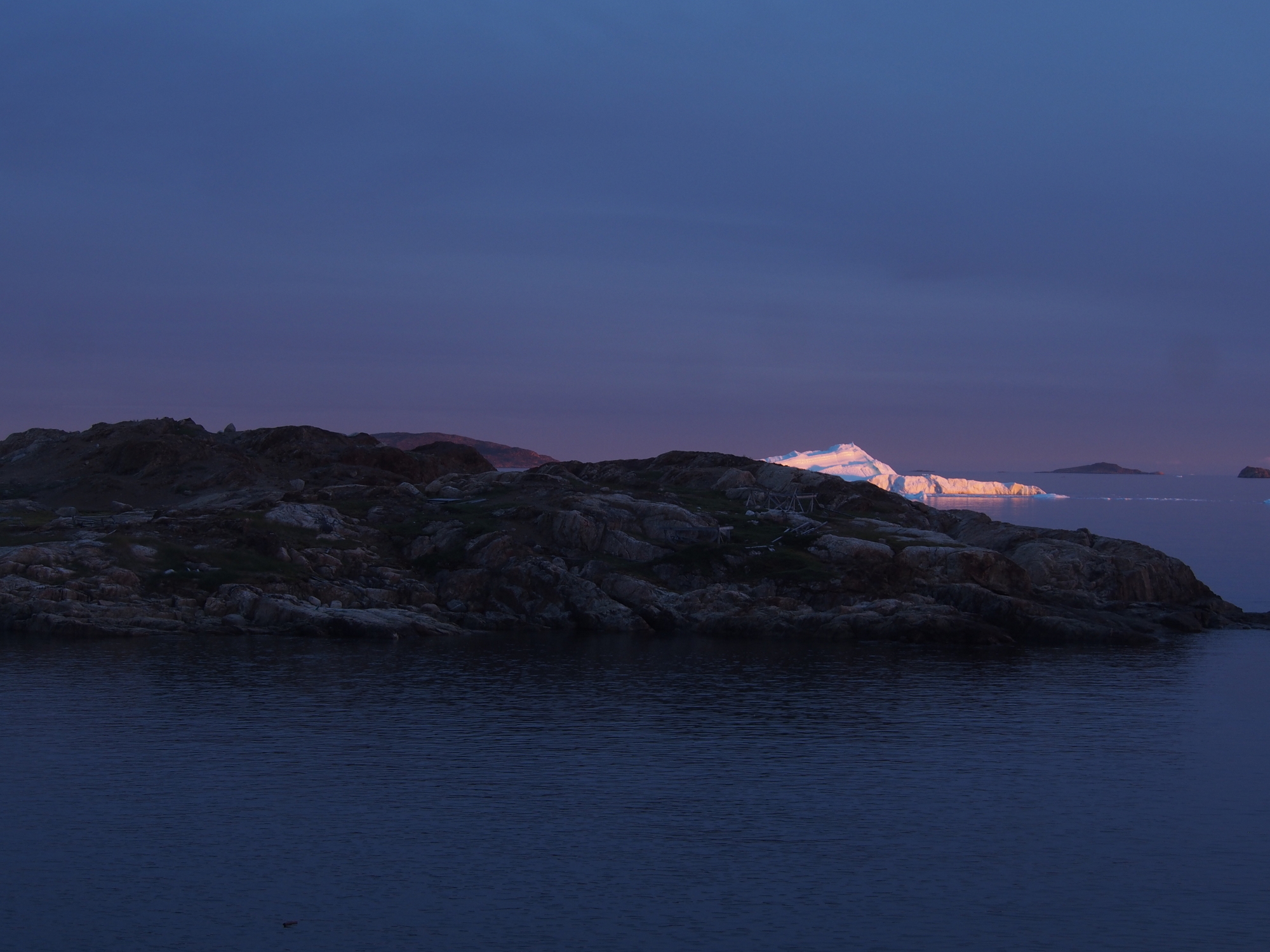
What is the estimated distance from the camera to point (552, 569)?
4835 inches

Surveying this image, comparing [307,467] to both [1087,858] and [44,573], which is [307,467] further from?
[1087,858]

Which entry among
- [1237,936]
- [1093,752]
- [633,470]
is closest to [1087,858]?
[1237,936]

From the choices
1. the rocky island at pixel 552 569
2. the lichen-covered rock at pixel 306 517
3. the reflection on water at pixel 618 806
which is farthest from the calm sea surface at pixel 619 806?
the lichen-covered rock at pixel 306 517

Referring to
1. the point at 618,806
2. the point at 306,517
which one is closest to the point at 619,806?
the point at 618,806

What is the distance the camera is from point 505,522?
429 ft

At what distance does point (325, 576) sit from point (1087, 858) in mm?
85383

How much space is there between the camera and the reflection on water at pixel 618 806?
42.5 meters

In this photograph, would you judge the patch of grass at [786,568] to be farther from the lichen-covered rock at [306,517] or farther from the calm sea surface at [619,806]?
the lichen-covered rock at [306,517]

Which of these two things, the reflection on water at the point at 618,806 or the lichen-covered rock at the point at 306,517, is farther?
the lichen-covered rock at the point at 306,517

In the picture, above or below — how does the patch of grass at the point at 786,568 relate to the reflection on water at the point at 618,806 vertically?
above

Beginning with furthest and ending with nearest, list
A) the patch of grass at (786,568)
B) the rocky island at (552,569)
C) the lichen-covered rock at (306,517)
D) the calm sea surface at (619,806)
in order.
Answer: the lichen-covered rock at (306,517)
the patch of grass at (786,568)
the rocky island at (552,569)
the calm sea surface at (619,806)

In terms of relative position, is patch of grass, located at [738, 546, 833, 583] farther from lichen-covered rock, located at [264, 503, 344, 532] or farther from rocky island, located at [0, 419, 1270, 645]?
lichen-covered rock, located at [264, 503, 344, 532]

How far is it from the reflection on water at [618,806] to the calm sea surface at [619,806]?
208 mm

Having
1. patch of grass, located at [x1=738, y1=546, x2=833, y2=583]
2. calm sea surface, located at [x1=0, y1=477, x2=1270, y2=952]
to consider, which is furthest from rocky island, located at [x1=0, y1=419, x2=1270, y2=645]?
calm sea surface, located at [x1=0, y1=477, x2=1270, y2=952]
